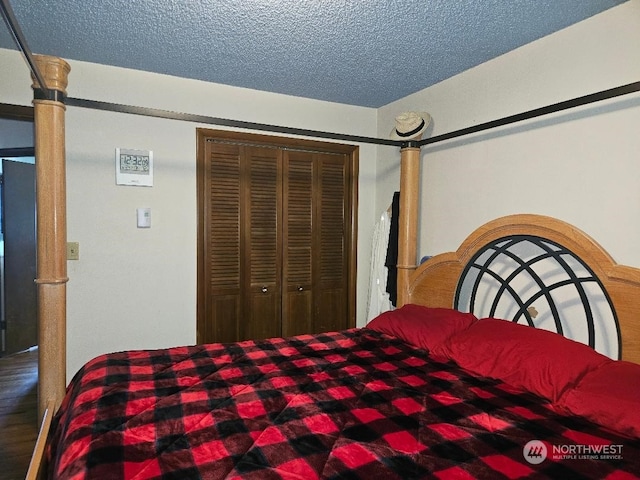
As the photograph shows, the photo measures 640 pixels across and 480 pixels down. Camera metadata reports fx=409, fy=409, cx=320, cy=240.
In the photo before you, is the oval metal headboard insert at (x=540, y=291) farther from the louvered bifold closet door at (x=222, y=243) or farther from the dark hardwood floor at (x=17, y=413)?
the dark hardwood floor at (x=17, y=413)

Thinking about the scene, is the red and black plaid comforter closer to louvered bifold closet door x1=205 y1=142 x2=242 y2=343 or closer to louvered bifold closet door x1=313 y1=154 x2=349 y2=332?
louvered bifold closet door x1=205 y1=142 x2=242 y2=343

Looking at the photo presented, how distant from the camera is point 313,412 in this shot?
4.54ft

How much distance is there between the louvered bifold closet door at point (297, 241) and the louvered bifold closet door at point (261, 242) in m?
0.06

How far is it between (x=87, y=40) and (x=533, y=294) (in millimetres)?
2776

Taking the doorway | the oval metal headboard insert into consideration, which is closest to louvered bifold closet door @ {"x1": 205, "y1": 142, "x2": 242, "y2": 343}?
the oval metal headboard insert

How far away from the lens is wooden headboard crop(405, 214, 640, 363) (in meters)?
1.62

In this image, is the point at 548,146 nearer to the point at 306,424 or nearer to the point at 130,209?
the point at 306,424

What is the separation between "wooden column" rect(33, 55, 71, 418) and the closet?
1259mm

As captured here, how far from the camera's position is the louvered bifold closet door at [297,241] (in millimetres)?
3256

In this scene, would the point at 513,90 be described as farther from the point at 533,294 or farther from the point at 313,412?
the point at 313,412

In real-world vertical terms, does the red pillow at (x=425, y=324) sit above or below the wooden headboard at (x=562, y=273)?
below

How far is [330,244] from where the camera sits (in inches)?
136

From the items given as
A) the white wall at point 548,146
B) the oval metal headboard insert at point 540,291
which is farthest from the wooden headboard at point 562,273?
the white wall at point 548,146

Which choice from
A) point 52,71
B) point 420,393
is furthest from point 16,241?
point 420,393
